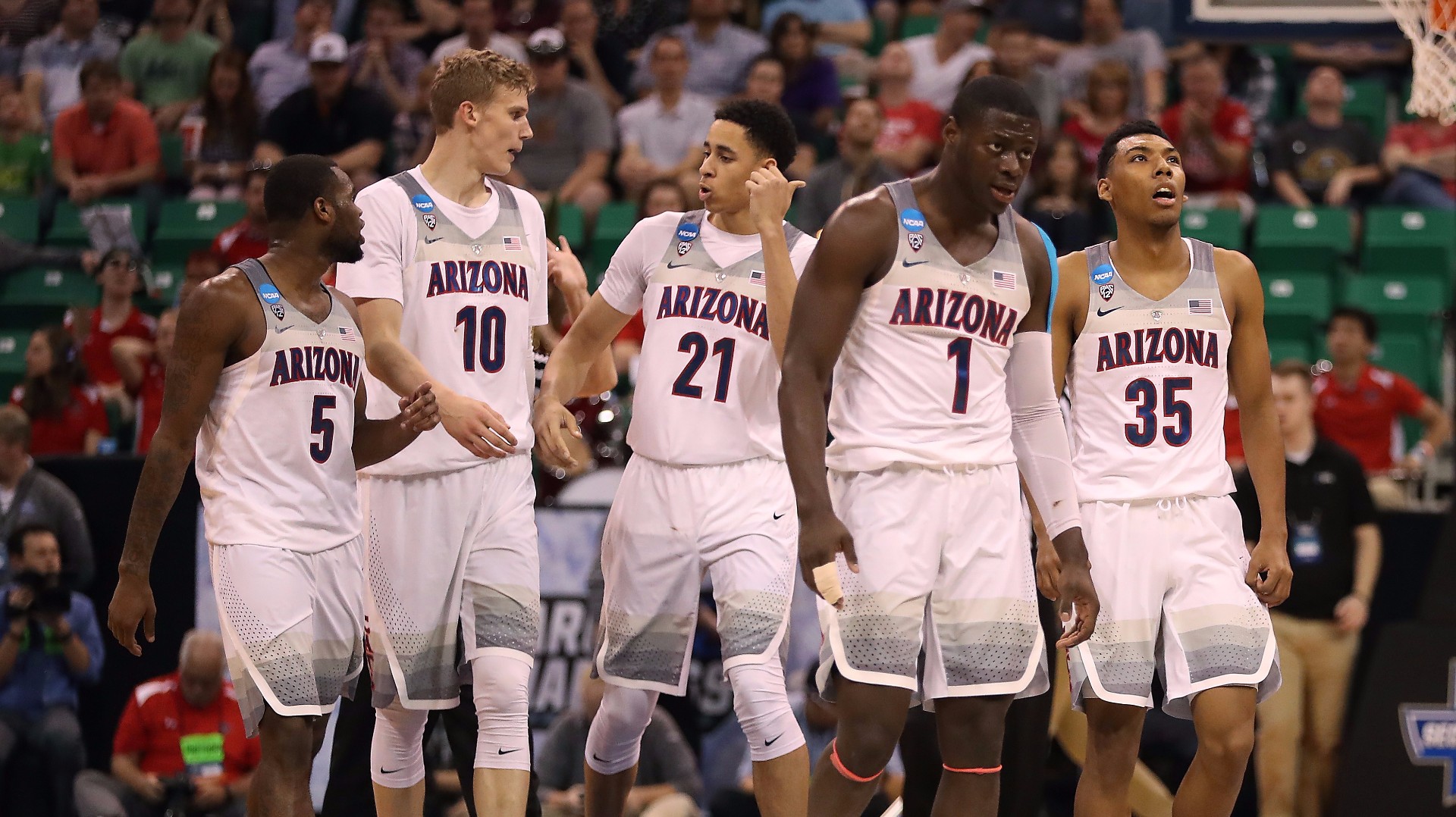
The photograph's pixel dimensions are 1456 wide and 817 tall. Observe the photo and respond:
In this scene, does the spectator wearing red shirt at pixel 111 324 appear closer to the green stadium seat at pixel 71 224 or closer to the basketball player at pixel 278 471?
the green stadium seat at pixel 71 224

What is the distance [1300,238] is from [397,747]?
8311 millimetres

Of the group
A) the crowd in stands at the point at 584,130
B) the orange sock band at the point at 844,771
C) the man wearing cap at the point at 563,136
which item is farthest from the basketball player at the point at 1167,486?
the man wearing cap at the point at 563,136

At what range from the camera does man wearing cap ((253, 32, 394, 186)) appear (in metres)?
13.0

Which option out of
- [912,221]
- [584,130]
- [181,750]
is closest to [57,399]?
[181,750]

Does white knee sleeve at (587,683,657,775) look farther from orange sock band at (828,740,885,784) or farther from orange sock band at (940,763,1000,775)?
orange sock band at (940,763,1000,775)

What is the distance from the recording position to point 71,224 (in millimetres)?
13594

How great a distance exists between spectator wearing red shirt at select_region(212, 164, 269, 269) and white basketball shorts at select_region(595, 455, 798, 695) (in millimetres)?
6027

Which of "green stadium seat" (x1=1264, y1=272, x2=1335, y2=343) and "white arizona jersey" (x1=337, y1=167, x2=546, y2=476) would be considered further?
"green stadium seat" (x1=1264, y1=272, x2=1335, y2=343)

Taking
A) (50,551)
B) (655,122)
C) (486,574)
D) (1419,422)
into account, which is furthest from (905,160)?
(486,574)

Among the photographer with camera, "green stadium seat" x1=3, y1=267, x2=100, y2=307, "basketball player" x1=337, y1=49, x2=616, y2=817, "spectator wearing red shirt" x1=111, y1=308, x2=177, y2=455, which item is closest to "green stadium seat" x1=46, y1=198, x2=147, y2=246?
"green stadium seat" x1=3, y1=267, x2=100, y2=307

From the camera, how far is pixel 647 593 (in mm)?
6289

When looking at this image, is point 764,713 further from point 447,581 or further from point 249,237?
point 249,237

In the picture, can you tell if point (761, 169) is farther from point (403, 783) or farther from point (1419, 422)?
point (1419, 422)

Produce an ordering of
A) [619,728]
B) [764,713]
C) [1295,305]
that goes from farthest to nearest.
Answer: [1295,305], [619,728], [764,713]
